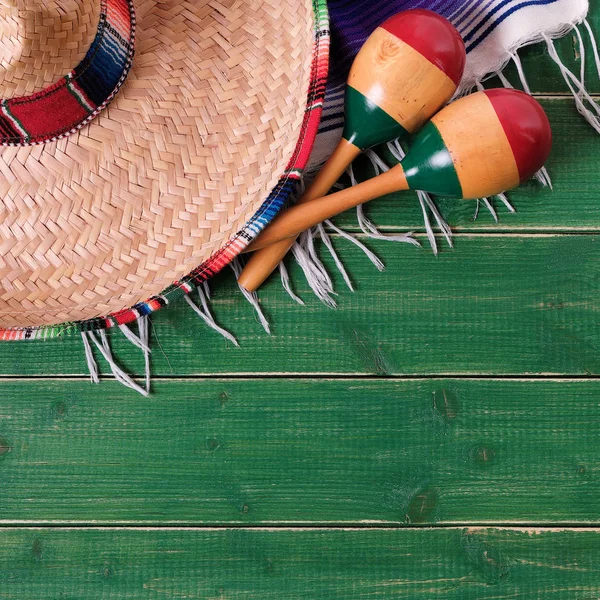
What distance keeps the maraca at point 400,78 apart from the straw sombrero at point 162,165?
2.3 inches

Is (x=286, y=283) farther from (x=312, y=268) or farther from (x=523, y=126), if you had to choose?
(x=523, y=126)

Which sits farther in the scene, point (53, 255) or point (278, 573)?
point (278, 573)

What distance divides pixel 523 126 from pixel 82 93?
367 mm

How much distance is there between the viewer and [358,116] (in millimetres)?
614

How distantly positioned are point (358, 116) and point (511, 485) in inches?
15.6

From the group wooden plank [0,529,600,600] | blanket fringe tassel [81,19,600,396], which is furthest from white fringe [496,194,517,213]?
wooden plank [0,529,600,600]

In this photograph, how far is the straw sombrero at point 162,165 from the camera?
0.55m

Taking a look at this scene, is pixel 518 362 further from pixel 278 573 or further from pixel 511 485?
pixel 278 573

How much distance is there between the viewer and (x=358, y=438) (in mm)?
676

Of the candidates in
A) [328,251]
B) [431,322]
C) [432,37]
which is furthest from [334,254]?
[432,37]

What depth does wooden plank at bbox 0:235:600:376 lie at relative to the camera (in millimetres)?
677

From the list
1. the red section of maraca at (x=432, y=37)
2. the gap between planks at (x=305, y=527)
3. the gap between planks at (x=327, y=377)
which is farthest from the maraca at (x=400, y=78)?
the gap between planks at (x=305, y=527)

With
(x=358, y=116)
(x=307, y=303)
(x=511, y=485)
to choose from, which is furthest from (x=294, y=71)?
(x=511, y=485)

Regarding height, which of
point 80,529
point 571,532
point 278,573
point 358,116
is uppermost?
point 358,116
